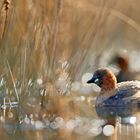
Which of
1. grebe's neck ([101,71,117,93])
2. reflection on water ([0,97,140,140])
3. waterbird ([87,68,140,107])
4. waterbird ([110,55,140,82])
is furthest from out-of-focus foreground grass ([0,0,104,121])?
waterbird ([110,55,140,82])

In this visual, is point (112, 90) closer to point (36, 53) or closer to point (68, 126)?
point (36, 53)

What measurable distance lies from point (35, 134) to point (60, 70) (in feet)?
3.76

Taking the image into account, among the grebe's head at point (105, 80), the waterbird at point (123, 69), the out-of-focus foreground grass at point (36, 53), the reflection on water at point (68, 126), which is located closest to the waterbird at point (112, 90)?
the grebe's head at point (105, 80)

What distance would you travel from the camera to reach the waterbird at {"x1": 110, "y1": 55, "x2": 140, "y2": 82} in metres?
11.9

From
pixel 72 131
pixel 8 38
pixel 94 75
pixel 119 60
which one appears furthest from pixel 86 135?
pixel 119 60

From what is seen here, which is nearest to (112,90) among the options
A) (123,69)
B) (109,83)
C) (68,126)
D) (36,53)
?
(109,83)

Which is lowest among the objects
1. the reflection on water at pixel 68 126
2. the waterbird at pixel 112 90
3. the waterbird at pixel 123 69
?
the reflection on water at pixel 68 126

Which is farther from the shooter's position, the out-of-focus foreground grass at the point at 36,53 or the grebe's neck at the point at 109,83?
the grebe's neck at the point at 109,83

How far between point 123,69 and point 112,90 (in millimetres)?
1298

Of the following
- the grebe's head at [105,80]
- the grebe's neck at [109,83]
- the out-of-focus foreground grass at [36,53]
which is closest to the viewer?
the out-of-focus foreground grass at [36,53]

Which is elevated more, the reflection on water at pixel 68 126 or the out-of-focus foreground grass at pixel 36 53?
the out-of-focus foreground grass at pixel 36 53

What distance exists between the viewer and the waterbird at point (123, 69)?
1186cm

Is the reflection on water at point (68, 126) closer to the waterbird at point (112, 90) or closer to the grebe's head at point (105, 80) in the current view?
the waterbird at point (112, 90)

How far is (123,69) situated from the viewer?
12039mm
